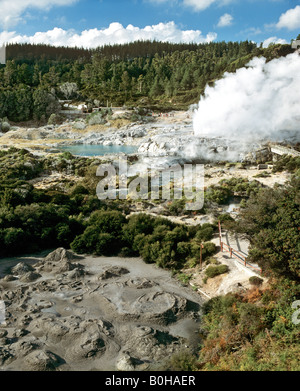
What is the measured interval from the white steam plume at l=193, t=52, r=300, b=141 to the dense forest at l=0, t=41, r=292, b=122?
92.1ft

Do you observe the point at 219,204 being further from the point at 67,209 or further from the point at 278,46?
the point at 278,46

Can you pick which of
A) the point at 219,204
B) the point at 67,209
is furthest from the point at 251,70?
the point at 67,209

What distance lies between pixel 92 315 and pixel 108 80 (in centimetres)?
8813


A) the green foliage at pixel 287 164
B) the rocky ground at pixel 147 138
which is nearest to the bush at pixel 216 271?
the green foliage at pixel 287 164

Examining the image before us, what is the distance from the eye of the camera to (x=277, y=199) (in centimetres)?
1523

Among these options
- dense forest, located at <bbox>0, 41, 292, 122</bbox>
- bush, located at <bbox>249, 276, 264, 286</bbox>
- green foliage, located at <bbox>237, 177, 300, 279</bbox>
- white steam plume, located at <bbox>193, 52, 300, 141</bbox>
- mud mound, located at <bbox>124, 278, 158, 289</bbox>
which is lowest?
mud mound, located at <bbox>124, 278, 158, 289</bbox>

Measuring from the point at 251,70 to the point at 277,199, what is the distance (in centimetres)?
3029

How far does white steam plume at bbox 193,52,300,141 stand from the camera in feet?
129

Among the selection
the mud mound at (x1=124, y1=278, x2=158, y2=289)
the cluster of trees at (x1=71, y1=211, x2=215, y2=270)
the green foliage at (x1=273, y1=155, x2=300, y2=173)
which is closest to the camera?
the mud mound at (x1=124, y1=278, x2=158, y2=289)

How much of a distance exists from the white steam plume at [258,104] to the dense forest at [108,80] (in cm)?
2807

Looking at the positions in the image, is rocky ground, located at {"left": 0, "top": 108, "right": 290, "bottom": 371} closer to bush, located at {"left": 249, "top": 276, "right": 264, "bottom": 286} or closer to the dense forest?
bush, located at {"left": 249, "top": 276, "right": 264, "bottom": 286}

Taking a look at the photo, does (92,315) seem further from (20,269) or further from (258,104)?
(258,104)

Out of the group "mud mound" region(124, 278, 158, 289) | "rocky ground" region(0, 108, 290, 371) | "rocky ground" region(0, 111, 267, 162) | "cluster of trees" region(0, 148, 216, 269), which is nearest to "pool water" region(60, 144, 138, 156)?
"rocky ground" region(0, 111, 267, 162)

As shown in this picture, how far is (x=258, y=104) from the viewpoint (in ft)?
129
